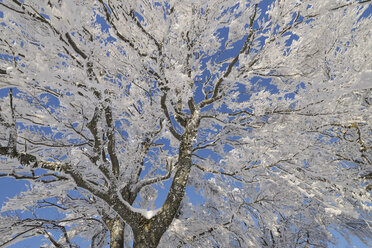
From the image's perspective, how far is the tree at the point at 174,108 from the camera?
221 centimetres

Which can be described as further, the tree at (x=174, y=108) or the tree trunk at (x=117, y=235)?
the tree trunk at (x=117, y=235)

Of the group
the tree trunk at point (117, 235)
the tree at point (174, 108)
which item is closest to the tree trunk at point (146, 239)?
the tree at point (174, 108)

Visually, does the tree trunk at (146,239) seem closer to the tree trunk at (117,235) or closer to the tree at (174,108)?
the tree at (174,108)

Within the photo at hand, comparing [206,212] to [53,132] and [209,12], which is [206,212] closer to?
[53,132]

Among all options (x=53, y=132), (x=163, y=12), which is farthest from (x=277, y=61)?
(x=53, y=132)

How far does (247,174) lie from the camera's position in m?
3.21

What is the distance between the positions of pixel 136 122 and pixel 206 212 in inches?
182

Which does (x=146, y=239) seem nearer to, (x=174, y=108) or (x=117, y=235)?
(x=117, y=235)

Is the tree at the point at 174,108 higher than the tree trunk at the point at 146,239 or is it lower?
higher

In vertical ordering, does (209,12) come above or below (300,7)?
above

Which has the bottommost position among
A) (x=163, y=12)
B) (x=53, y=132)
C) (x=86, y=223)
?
(x=86, y=223)

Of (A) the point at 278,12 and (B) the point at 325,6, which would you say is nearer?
(B) the point at 325,6

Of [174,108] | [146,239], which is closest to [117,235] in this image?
[146,239]

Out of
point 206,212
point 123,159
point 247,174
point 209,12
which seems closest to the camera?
point 247,174
